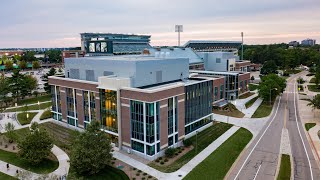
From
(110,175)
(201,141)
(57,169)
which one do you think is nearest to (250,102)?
(201,141)

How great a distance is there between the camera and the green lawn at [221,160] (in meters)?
40.8

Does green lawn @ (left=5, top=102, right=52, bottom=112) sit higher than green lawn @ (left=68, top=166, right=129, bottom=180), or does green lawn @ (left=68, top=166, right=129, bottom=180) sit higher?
green lawn @ (left=5, top=102, right=52, bottom=112)

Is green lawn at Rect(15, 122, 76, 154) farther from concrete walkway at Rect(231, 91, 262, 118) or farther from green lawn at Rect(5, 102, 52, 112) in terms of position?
concrete walkway at Rect(231, 91, 262, 118)

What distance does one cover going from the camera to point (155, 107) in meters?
46.2

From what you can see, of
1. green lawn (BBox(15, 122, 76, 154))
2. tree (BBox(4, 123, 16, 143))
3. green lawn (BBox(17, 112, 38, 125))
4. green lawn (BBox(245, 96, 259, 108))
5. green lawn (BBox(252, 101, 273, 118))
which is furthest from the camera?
green lawn (BBox(245, 96, 259, 108))

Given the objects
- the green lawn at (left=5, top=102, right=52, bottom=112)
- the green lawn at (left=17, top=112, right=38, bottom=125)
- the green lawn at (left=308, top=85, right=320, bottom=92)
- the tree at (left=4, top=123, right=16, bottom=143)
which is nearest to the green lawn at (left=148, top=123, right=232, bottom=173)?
the tree at (left=4, top=123, right=16, bottom=143)

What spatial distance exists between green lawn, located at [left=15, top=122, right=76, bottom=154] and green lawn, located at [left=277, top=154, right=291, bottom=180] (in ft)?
122

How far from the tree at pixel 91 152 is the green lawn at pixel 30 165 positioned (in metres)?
5.98

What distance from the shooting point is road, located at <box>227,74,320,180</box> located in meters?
40.9

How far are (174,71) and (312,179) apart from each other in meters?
34.5

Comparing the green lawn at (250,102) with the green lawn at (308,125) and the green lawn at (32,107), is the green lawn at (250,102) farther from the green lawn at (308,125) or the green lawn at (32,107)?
the green lawn at (32,107)

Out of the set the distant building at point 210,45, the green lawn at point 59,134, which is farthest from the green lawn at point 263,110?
the distant building at point 210,45

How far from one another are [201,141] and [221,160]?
9149 millimetres

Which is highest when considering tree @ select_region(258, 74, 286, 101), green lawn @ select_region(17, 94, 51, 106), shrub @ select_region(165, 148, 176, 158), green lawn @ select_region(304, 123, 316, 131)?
tree @ select_region(258, 74, 286, 101)
